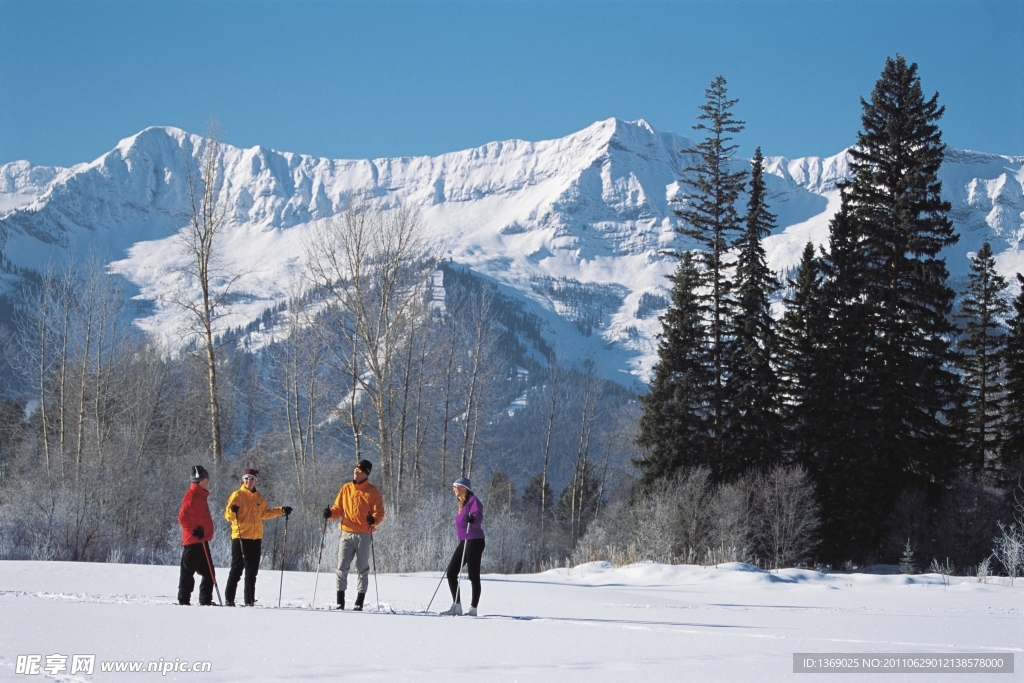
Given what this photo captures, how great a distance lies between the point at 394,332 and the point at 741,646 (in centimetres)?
2124

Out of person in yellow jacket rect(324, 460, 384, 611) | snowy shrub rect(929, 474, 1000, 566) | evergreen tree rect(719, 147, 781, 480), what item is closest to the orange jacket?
person in yellow jacket rect(324, 460, 384, 611)

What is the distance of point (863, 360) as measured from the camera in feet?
103

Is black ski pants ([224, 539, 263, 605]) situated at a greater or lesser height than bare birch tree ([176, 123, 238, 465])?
lesser

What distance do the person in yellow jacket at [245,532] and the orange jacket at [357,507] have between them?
28.4 inches

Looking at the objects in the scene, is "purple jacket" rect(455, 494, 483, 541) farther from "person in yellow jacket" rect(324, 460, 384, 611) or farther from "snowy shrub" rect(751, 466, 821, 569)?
"snowy shrub" rect(751, 466, 821, 569)

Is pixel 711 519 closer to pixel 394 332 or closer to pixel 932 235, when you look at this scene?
pixel 394 332

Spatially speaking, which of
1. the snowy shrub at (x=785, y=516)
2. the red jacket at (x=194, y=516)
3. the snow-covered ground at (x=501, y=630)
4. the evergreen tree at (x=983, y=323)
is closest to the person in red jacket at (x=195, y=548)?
the red jacket at (x=194, y=516)

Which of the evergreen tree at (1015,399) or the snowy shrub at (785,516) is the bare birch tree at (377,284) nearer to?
the snowy shrub at (785,516)

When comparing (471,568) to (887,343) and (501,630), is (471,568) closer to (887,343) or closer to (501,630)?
(501,630)

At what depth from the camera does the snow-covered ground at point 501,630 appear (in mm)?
6051

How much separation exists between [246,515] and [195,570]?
816 mm

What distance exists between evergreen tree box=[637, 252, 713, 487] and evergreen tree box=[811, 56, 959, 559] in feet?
14.0

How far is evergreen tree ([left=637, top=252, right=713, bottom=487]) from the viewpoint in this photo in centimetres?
3181

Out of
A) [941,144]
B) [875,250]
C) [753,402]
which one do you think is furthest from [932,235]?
[753,402]
